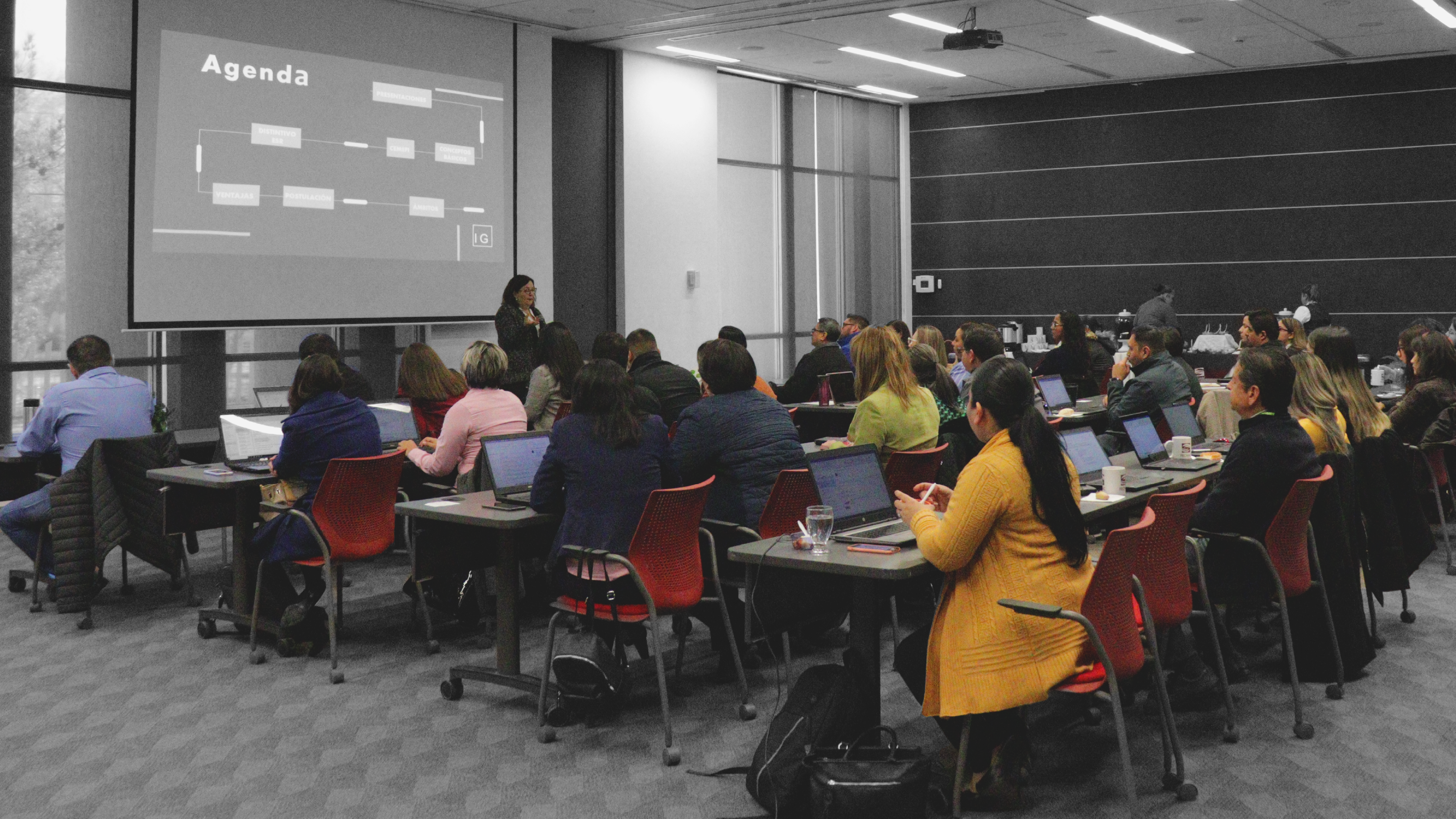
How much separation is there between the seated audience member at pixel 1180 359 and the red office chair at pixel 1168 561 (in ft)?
11.4

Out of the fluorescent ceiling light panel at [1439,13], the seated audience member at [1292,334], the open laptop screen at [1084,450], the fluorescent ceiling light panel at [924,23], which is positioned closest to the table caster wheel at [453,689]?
the open laptop screen at [1084,450]

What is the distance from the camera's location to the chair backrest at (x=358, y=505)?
16.3ft

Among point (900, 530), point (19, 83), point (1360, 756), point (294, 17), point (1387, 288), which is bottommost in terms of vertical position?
point (1360, 756)

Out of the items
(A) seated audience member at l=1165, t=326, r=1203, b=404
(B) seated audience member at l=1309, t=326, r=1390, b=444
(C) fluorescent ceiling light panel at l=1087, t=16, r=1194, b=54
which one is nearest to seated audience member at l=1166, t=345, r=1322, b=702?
(B) seated audience member at l=1309, t=326, r=1390, b=444

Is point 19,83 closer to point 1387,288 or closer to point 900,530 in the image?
point 900,530

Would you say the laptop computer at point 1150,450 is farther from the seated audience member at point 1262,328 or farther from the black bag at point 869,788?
the black bag at point 869,788

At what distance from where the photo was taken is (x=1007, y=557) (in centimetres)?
322

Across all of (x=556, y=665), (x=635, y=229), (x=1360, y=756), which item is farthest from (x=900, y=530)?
(x=635, y=229)

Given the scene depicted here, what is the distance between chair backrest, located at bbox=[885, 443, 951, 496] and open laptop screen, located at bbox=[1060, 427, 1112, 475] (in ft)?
1.76

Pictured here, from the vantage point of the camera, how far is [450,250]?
381 inches

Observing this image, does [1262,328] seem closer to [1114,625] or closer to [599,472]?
[1114,625]

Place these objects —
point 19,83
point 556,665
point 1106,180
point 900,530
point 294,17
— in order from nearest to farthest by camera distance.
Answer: point 900,530 < point 556,665 < point 19,83 < point 294,17 < point 1106,180

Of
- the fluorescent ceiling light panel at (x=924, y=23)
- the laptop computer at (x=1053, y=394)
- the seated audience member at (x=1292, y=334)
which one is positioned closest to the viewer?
the laptop computer at (x=1053, y=394)

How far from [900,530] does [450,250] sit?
6.64 meters
